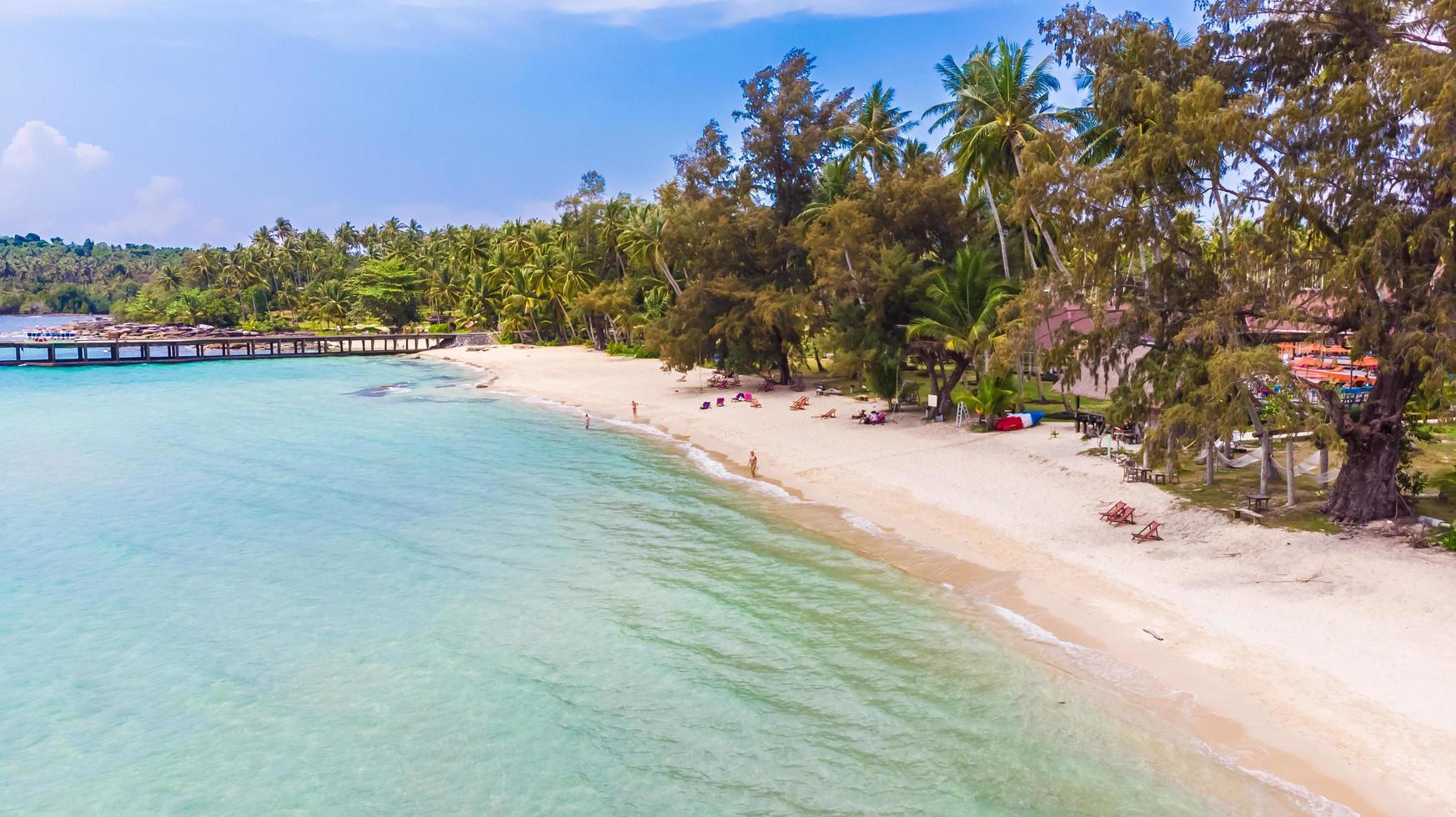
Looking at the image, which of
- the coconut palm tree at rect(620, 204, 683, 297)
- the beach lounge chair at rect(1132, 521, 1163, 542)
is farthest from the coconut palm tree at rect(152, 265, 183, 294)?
the beach lounge chair at rect(1132, 521, 1163, 542)

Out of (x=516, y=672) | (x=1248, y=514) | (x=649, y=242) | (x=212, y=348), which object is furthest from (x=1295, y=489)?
(x=212, y=348)

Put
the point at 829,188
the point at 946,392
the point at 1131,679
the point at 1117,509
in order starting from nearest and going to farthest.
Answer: the point at 1131,679 → the point at 1117,509 → the point at 946,392 → the point at 829,188

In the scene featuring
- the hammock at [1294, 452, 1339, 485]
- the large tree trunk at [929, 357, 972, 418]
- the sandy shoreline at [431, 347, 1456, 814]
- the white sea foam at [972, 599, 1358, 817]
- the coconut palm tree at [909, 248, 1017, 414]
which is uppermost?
the coconut palm tree at [909, 248, 1017, 414]

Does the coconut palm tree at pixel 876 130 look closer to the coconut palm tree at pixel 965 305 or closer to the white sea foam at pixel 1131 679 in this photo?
the coconut palm tree at pixel 965 305

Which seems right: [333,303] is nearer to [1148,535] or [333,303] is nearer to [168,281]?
[168,281]

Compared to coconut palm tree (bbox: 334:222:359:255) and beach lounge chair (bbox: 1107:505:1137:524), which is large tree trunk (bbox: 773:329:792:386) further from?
coconut palm tree (bbox: 334:222:359:255)

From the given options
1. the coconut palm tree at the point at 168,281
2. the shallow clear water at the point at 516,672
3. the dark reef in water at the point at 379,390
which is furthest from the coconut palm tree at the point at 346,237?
the shallow clear water at the point at 516,672
